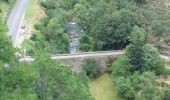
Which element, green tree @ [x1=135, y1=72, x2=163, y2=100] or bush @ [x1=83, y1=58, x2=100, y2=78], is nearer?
green tree @ [x1=135, y1=72, x2=163, y2=100]

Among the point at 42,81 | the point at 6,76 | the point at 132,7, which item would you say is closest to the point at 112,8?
the point at 132,7

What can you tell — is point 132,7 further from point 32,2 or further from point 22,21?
point 32,2

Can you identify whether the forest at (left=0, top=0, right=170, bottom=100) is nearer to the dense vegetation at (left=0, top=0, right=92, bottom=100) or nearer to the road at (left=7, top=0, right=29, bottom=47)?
the dense vegetation at (left=0, top=0, right=92, bottom=100)

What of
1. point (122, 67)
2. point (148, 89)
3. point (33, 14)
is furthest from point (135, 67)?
point (33, 14)

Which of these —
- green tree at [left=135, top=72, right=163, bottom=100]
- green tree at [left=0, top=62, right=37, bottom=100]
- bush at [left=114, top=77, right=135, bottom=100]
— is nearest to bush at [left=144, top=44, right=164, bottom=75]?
bush at [left=114, top=77, right=135, bottom=100]

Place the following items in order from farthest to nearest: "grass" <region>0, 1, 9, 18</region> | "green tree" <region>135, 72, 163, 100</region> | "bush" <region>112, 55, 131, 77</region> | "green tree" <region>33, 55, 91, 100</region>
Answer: "grass" <region>0, 1, 9, 18</region> → "bush" <region>112, 55, 131, 77</region> → "green tree" <region>135, 72, 163, 100</region> → "green tree" <region>33, 55, 91, 100</region>

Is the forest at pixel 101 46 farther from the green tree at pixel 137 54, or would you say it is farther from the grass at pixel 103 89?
the grass at pixel 103 89
